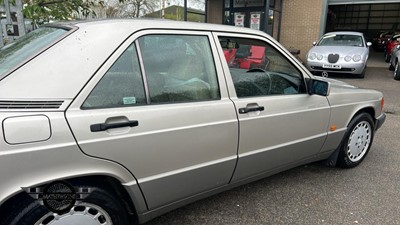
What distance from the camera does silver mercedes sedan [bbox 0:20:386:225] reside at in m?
1.64

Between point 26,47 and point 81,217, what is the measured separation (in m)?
1.13

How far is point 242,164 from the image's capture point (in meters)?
2.54

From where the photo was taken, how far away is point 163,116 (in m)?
2.02

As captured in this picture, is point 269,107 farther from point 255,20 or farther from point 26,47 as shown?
point 255,20

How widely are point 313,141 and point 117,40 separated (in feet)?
6.94

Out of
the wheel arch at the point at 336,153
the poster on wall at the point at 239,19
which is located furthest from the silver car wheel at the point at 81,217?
the poster on wall at the point at 239,19

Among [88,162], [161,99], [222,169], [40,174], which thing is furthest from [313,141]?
[40,174]

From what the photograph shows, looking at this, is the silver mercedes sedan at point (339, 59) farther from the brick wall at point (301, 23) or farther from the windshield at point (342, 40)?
the brick wall at point (301, 23)


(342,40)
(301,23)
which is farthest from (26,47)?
(301,23)

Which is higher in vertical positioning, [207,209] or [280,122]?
[280,122]

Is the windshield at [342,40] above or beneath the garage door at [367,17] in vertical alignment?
beneath

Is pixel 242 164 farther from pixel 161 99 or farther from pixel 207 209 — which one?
pixel 161 99

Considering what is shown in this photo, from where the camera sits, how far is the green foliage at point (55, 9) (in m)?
3.67

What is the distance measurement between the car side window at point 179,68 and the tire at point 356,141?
1947mm
